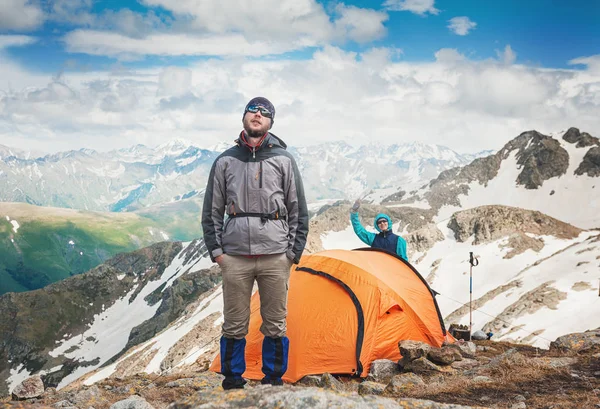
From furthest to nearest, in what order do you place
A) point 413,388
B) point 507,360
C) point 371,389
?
1. point 507,360
2. point 371,389
3. point 413,388

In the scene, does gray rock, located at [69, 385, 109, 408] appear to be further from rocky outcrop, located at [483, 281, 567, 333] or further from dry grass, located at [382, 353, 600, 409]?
rocky outcrop, located at [483, 281, 567, 333]

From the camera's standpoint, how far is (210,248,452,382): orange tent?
11594 millimetres

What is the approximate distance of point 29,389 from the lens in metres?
9.95

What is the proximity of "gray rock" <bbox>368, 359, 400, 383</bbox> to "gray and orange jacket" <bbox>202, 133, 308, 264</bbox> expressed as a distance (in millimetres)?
5289

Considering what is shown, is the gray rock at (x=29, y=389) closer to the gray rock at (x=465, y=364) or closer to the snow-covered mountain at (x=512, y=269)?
the gray rock at (x=465, y=364)

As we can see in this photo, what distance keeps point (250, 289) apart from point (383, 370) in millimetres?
5575

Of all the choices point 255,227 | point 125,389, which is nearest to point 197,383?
point 125,389

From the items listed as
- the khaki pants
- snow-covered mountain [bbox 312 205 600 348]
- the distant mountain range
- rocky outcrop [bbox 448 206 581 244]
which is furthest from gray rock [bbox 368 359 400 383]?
rocky outcrop [bbox 448 206 581 244]

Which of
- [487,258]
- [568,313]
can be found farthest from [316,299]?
[487,258]

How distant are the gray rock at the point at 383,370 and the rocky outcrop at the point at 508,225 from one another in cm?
8336

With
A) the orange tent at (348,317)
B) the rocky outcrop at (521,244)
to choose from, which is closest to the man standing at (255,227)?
the orange tent at (348,317)

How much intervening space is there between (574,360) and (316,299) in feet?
21.4

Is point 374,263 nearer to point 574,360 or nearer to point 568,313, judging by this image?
point 574,360

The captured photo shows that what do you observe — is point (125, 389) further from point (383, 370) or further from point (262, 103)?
point (262, 103)
